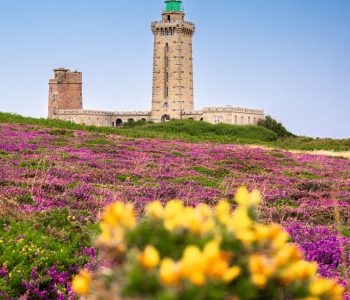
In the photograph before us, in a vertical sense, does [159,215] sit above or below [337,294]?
above

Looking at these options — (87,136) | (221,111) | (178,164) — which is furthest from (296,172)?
(221,111)

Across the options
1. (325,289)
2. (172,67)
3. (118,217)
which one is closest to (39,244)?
(118,217)

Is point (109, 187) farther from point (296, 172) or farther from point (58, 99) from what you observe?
point (58, 99)

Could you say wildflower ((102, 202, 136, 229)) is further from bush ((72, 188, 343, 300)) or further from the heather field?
the heather field

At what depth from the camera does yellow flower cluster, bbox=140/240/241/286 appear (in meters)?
2.65

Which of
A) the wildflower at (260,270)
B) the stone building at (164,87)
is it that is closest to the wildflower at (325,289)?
the wildflower at (260,270)

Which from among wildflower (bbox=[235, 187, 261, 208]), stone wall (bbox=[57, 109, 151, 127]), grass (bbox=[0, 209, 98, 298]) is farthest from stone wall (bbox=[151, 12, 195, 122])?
wildflower (bbox=[235, 187, 261, 208])

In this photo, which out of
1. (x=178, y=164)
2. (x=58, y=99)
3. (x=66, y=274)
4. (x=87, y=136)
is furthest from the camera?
(x=58, y=99)

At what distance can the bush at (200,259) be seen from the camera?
273 cm

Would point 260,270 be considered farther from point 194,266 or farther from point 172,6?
point 172,6

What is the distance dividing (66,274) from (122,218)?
5685mm

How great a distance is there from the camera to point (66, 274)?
8312 millimetres

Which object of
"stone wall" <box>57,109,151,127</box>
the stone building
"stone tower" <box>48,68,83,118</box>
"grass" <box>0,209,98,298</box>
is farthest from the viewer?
"stone tower" <box>48,68,83,118</box>

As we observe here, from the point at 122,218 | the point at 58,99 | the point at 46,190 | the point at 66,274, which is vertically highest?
the point at 58,99
